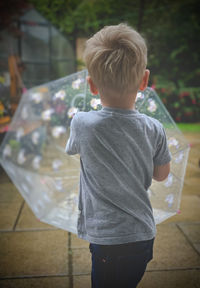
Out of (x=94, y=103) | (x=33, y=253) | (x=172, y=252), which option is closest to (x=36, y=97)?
(x=33, y=253)

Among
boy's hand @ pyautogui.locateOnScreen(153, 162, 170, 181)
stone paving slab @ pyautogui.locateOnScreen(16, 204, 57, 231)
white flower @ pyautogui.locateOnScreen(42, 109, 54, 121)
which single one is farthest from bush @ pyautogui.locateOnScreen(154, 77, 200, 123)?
boy's hand @ pyautogui.locateOnScreen(153, 162, 170, 181)

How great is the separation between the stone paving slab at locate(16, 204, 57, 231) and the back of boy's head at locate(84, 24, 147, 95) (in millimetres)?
1784

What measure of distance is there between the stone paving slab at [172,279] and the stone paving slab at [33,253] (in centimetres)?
50

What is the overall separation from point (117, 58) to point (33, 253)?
1609 mm

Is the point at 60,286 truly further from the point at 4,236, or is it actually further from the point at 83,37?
the point at 83,37

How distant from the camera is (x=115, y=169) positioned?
3.78ft

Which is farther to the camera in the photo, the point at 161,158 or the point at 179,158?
the point at 179,158

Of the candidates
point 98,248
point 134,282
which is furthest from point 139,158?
point 134,282

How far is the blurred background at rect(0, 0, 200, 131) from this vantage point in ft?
26.9

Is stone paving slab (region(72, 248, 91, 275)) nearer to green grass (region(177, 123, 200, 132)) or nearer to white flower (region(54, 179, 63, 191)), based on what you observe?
white flower (region(54, 179, 63, 191))

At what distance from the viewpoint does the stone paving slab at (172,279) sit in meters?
1.81

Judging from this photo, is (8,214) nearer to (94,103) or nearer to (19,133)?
(19,133)

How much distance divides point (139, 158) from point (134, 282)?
1.69ft

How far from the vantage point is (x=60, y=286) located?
1818mm
